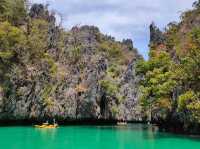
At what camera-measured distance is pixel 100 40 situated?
2928 inches

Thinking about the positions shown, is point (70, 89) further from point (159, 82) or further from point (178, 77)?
point (178, 77)

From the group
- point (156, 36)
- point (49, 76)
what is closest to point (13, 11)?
point (49, 76)

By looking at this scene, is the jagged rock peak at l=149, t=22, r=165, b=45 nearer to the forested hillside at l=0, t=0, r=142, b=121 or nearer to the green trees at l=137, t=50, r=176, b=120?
the forested hillside at l=0, t=0, r=142, b=121

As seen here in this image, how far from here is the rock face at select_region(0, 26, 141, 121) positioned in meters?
42.2

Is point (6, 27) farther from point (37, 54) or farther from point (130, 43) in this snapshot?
point (130, 43)

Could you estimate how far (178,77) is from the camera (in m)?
32.8

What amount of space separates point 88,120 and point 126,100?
605 cm

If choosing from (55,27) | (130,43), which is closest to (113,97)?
(55,27)

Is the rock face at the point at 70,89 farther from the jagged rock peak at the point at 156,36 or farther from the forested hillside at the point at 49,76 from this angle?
the jagged rock peak at the point at 156,36

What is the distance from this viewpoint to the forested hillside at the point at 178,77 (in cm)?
3017

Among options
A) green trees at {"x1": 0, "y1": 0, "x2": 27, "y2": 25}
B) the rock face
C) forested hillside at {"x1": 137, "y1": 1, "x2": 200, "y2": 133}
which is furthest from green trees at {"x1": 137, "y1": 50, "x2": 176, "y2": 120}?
green trees at {"x1": 0, "y1": 0, "x2": 27, "y2": 25}

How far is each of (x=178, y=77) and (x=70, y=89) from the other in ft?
55.0

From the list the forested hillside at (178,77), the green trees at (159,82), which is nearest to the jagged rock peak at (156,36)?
the forested hillside at (178,77)

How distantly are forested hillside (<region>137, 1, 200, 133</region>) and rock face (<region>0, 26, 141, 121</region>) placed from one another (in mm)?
7696
